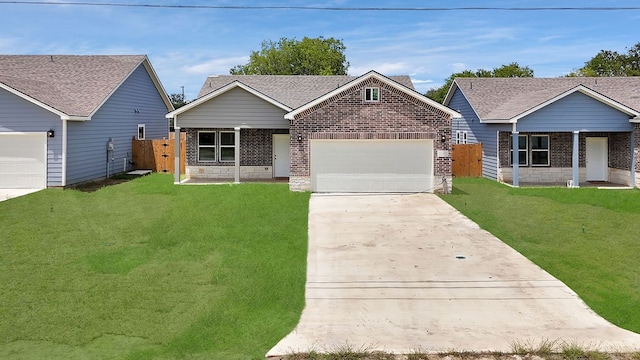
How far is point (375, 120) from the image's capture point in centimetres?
1833

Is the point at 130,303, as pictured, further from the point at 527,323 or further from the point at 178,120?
the point at 178,120

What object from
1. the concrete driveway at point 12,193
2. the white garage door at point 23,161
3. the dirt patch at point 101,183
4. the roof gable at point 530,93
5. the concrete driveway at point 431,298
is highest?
the roof gable at point 530,93

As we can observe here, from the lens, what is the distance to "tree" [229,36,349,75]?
6066 cm

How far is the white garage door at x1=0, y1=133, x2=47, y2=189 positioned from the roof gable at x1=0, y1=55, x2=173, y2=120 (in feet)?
5.46

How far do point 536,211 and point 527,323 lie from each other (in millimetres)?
8985

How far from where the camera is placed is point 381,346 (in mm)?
6293

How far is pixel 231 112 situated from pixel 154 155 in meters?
7.10

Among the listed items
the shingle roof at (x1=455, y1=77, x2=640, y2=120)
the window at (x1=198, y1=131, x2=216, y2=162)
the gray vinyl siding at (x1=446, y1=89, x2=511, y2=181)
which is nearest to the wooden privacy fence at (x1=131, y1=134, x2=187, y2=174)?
the window at (x1=198, y1=131, x2=216, y2=162)

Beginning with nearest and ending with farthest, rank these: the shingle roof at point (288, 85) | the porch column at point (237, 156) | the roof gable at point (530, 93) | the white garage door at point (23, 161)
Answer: the white garage door at point (23, 161)
the roof gable at point (530, 93)
the porch column at point (237, 156)
the shingle roof at point (288, 85)

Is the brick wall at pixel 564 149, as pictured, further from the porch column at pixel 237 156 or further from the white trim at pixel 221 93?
the porch column at pixel 237 156

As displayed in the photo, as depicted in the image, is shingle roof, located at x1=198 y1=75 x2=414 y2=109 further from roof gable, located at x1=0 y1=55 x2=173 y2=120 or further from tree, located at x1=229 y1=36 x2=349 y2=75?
tree, located at x1=229 y1=36 x2=349 y2=75

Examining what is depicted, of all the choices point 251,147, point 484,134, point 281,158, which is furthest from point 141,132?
point 484,134

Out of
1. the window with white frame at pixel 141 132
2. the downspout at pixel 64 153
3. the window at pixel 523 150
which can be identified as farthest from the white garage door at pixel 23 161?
the window at pixel 523 150

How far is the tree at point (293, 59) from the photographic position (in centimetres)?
6066
